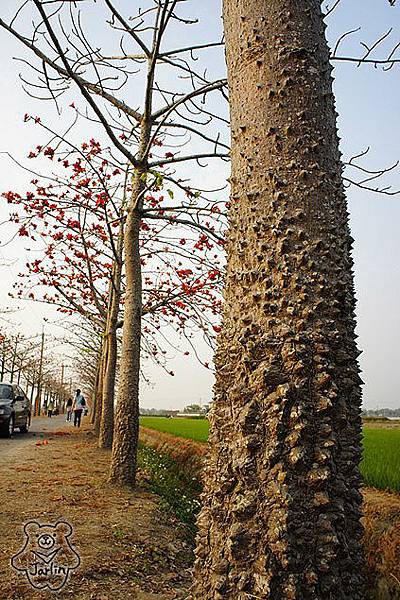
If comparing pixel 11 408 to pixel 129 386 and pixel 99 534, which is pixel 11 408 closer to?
pixel 129 386

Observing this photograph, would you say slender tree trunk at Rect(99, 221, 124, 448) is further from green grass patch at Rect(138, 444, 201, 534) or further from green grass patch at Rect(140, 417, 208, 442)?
green grass patch at Rect(140, 417, 208, 442)

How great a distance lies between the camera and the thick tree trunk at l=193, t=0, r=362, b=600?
156 cm

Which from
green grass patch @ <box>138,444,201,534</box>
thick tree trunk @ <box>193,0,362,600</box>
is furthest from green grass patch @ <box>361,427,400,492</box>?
thick tree trunk @ <box>193,0,362,600</box>

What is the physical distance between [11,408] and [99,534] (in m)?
11.2

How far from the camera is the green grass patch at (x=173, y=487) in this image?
6168 millimetres

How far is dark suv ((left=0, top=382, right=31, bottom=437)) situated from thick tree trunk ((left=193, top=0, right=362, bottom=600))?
13860 millimetres

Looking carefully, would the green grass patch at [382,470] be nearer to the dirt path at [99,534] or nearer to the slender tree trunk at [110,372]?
the dirt path at [99,534]

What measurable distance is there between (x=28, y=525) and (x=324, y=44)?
4.33 metres

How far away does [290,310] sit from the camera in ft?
5.78

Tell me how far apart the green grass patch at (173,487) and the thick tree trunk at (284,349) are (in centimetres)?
298

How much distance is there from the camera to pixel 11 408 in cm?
1470

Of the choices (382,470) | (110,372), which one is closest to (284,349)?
(382,470)

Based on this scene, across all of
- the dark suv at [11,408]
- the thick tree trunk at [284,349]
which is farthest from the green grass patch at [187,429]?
the thick tree trunk at [284,349]

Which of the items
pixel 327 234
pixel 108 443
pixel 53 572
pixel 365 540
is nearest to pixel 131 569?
pixel 53 572
